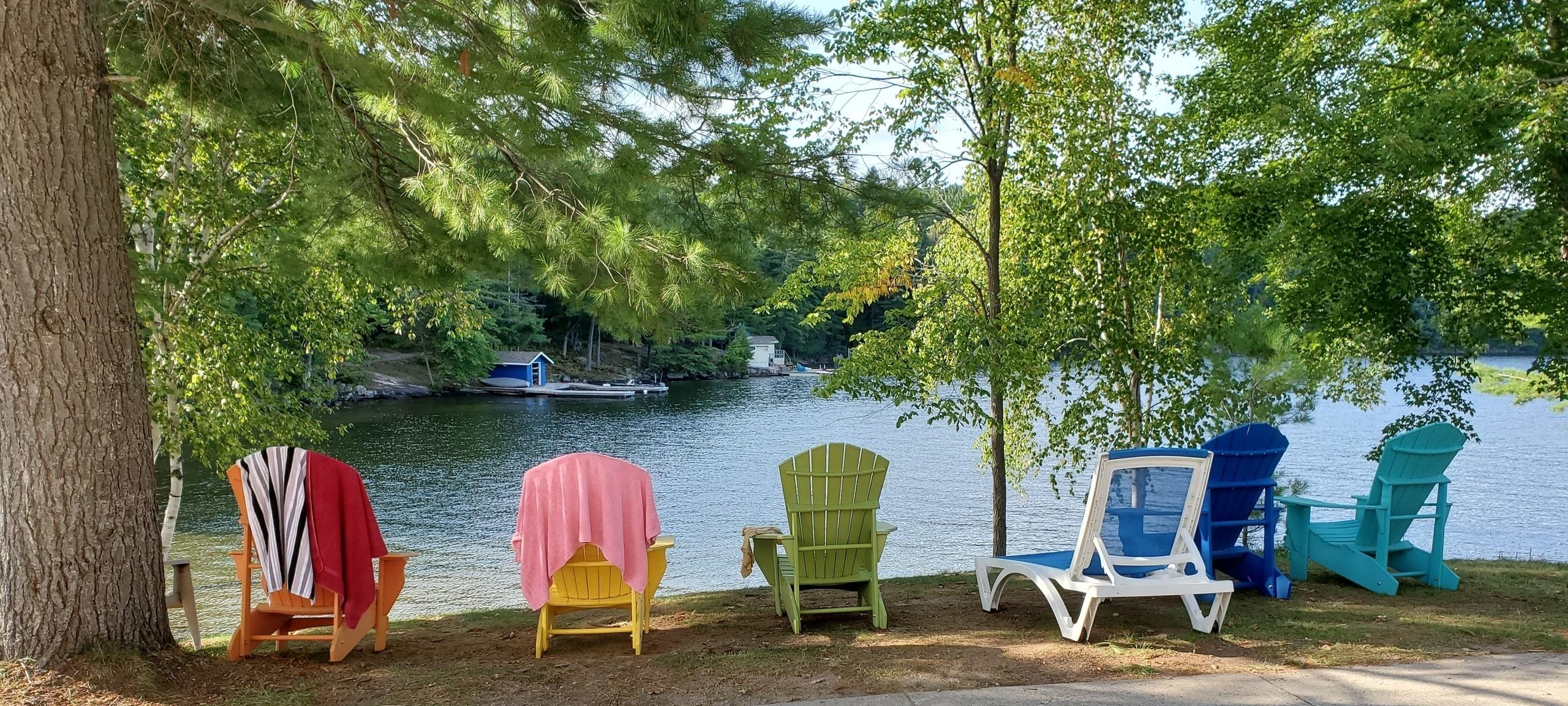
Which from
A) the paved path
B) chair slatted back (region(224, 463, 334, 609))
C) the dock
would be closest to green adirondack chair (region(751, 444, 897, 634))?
the paved path

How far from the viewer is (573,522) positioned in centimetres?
453

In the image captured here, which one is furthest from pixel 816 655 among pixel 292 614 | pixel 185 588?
pixel 185 588

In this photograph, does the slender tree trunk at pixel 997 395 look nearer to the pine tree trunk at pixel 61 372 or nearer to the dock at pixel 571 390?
the pine tree trunk at pixel 61 372

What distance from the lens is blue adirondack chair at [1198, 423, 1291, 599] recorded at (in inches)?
210

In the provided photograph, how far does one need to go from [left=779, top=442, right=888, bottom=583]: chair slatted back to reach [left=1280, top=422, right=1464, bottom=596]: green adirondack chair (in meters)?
2.66

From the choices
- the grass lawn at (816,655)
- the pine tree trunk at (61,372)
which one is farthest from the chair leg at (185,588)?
the pine tree trunk at (61,372)

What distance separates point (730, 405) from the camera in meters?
42.3

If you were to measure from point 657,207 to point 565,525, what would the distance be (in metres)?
2.20

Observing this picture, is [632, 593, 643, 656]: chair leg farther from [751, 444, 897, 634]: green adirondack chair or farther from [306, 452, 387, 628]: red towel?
[306, 452, 387, 628]: red towel

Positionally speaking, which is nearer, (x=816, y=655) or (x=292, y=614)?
(x=816, y=655)

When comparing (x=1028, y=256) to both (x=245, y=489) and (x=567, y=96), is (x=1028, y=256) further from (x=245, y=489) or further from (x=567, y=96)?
(x=245, y=489)

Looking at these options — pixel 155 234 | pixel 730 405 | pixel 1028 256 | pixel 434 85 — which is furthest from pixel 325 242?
pixel 730 405

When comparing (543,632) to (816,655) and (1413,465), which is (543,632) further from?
(1413,465)

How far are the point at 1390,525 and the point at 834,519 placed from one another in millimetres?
3420
